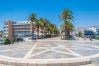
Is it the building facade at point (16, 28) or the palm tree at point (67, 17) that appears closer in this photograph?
the palm tree at point (67, 17)

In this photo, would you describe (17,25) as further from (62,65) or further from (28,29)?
(62,65)

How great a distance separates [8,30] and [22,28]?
12.3 metres

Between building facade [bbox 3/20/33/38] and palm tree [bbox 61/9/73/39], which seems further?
building facade [bbox 3/20/33/38]

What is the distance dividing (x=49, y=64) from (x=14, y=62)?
8.02 feet

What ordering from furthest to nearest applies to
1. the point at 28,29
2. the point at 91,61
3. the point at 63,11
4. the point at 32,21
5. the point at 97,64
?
the point at 28,29 < the point at 32,21 < the point at 63,11 < the point at 91,61 < the point at 97,64

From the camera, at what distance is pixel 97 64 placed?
12867 mm

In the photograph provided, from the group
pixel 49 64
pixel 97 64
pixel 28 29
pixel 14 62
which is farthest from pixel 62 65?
pixel 28 29

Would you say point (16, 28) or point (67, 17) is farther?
point (16, 28)

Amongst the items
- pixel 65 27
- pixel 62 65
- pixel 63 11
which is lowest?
pixel 62 65

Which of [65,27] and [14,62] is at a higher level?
[65,27]

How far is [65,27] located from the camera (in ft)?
243

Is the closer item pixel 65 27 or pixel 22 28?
pixel 65 27

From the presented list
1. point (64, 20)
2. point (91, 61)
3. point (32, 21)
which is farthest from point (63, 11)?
point (91, 61)

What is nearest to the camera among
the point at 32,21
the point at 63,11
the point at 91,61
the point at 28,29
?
the point at 91,61
